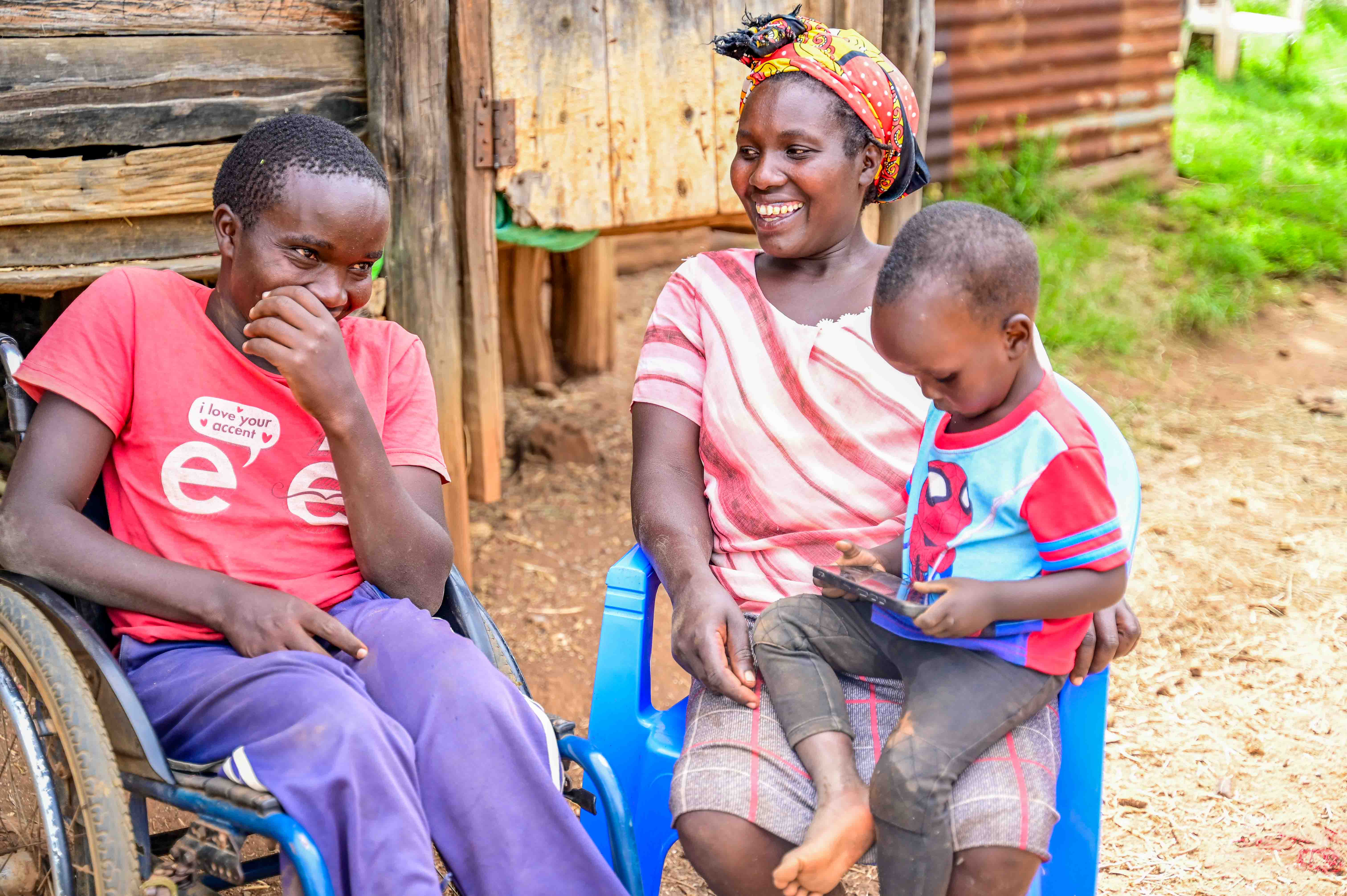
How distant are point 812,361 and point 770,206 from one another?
301 millimetres

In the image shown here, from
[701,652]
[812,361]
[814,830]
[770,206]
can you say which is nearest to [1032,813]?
[814,830]

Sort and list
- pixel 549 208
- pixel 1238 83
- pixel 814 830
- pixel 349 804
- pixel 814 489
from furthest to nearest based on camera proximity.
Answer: pixel 1238 83
pixel 549 208
pixel 814 489
pixel 814 830
pixel 349 804

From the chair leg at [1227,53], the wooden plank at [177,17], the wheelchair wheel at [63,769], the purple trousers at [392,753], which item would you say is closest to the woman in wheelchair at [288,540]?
the purple trousers at [392,753]

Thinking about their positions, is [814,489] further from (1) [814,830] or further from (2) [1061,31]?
(2) [1061,31]

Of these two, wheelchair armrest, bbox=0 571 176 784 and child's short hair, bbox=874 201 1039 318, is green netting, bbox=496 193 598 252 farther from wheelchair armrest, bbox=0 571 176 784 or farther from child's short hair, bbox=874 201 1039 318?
wheelchair armrest, bbox=0 571 176 784

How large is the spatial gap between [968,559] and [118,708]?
4.08ft

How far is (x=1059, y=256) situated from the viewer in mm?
6254

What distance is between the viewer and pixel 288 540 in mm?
2014

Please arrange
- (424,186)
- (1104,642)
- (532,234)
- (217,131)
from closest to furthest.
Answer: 1. (1104,642)
2. (217,131)
3. (424,186)
4. (532,234)

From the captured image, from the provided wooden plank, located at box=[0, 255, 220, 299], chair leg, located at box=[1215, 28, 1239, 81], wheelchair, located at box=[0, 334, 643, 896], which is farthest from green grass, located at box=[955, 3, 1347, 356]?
wheelchair, located at box=[0, 334, 643, 896]

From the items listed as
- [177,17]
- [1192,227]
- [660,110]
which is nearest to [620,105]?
[660,110]

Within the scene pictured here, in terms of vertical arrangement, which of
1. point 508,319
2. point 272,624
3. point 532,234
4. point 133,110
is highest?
point 133,110

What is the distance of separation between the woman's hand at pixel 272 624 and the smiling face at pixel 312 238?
1.53 ft

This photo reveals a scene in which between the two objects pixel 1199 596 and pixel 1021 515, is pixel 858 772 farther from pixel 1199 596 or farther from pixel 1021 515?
pixel 1199 596
